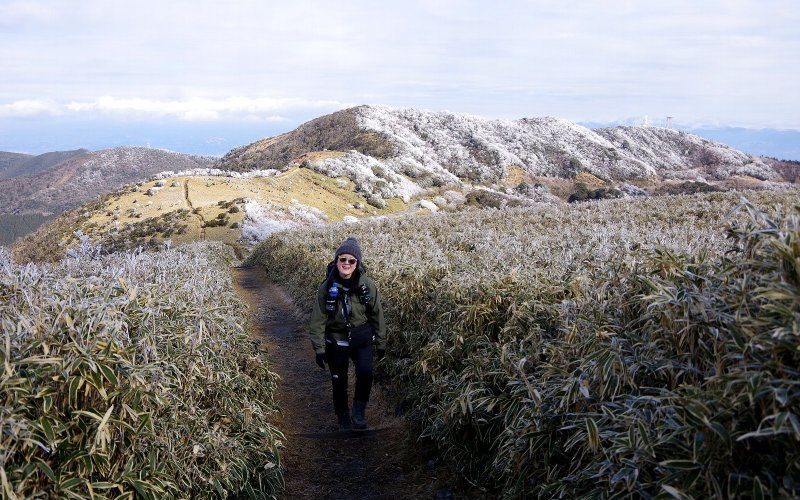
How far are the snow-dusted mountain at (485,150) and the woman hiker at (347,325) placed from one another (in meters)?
54.0

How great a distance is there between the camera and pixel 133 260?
596 centimetres

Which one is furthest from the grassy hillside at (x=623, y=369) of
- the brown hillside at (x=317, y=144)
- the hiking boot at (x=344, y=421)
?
the brown hillside at (x=317, y=144)

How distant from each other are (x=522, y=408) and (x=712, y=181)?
82.7 metres

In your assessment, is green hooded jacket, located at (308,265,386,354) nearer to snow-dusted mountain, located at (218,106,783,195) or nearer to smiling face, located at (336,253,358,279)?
smiling face, located at (336,253,358,279)

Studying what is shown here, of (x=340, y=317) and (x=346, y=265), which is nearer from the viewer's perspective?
(x=346, y=265)

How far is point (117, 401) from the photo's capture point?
3.38 m

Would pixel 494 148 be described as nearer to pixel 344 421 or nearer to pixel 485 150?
pixel 485 150

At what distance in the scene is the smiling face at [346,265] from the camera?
6180 millimetres

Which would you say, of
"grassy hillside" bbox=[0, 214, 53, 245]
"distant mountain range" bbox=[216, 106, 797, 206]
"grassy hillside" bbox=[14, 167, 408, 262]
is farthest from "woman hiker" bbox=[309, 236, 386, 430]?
"grassy hillside" bbox=[0, 214, 53, 245]

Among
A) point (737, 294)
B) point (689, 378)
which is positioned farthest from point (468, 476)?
point (737, 294)

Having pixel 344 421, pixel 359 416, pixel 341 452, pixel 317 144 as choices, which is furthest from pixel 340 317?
pixel 317 144

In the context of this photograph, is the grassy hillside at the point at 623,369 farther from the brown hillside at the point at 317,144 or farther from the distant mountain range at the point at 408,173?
the brown hillside at the point at 317,144

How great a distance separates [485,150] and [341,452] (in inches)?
3279

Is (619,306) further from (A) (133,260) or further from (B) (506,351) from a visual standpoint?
(A) (133,260)
